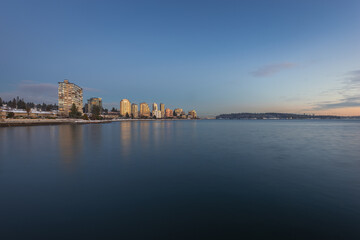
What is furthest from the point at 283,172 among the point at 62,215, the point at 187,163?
the point at 62,215

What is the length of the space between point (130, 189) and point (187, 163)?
8181 millimetres

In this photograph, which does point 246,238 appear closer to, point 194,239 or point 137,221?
point 194,239

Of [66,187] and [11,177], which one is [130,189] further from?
[11,177]

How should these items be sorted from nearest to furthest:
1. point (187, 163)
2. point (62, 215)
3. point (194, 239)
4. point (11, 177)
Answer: point (194, 239), point (62, 215), point (11, 177), point (187, 163)

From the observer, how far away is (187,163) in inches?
722

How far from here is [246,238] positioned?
21.0ft

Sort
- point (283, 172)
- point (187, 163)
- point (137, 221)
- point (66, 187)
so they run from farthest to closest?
point (187, 163) < point (283, 172) < point (66, 187) < point (137, 221)

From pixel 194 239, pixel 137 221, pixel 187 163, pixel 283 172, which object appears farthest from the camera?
pixel 187 163

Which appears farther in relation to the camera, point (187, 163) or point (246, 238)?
point (187, 163)

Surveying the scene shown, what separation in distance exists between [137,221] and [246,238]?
4557 mm

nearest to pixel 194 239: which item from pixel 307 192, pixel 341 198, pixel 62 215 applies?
pixel 62 215

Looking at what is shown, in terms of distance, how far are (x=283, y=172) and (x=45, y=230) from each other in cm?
1664

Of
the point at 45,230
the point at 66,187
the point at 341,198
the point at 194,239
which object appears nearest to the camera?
the point at 194,239

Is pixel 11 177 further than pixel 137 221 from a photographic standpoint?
Yes
